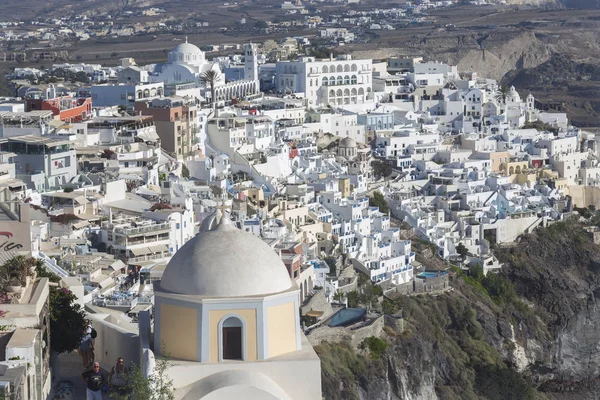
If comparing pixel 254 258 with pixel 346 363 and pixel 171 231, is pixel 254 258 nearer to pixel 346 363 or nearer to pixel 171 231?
pixel 346 363

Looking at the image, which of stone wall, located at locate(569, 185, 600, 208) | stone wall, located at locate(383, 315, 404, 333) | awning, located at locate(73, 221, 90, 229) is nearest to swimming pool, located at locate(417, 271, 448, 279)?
stone wall, located at locate(383, 315, 404, 333)

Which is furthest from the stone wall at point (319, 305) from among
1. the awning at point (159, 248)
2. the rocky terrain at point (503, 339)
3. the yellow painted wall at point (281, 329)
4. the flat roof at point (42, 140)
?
the yellow painted wall at point (281, 329)

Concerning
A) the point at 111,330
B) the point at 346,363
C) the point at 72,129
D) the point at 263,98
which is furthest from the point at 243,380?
the point at 263,98

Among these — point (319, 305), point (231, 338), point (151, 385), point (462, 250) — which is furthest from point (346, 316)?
point (151, 385)

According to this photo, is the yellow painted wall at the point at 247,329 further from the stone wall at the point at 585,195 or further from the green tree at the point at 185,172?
the stone wall at the point at 585,195

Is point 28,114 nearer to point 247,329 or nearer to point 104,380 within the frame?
point 104,380
